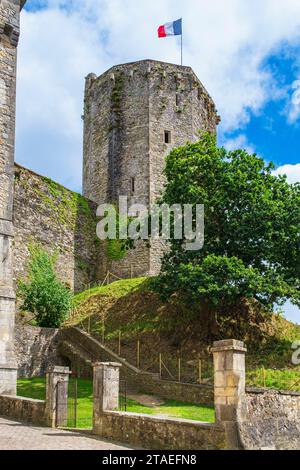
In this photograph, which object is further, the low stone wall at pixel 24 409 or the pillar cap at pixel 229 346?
the low stone wall at pixel 24 409

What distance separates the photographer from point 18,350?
2167 cm

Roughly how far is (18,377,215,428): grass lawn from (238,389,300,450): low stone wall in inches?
164

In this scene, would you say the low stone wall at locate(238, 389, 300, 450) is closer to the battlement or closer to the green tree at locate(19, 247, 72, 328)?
the green tree at locate(19, 247, 72, 328)

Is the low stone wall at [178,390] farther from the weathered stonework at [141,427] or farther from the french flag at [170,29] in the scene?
the french flag at [170,29]

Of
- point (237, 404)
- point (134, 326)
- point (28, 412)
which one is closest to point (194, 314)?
point (134, 326)

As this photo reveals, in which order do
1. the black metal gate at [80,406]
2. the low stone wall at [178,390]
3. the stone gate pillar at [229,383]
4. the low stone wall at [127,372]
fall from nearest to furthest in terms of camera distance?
the stone gate pillar at [229,383] → the black metal gate at [80,406] → the low stone wall at [178,390] → the low stone wall at [127,372]

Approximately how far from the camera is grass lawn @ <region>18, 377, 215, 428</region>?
16.1 meters

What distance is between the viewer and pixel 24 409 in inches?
559

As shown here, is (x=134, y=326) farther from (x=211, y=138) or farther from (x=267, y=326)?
(x=211, y=138)

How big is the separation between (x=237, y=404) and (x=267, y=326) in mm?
14603

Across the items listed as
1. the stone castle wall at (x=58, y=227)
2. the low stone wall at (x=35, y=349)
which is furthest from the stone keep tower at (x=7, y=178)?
the stone castle wall at (x=58, y=227)

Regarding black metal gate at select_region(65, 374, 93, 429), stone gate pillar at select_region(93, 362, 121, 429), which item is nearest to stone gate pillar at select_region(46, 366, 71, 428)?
black metal gate at select_region(65, 374, 93, 429)

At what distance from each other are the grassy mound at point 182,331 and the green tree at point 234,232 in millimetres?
1336

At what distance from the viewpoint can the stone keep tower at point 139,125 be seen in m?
33.9
